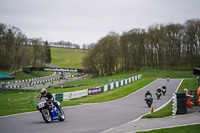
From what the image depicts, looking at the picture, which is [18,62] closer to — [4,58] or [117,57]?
[4,58]

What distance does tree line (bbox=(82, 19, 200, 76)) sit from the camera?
73.4 meters

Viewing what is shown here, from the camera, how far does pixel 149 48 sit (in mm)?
82125

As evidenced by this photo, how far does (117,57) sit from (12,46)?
3822cm

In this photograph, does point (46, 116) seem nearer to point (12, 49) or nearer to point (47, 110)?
point (47, 110)

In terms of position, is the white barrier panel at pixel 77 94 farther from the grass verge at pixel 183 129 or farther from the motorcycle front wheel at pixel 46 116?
the grass verge at pixel 183 129

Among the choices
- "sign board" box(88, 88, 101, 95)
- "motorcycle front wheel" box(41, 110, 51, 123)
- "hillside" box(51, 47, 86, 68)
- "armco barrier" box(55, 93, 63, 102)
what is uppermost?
"hillside" box(51, 47, 86, 68)

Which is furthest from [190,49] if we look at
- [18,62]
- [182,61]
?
[18,62]

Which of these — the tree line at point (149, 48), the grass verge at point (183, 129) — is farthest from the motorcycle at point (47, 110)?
the tree line at point (149, 48)

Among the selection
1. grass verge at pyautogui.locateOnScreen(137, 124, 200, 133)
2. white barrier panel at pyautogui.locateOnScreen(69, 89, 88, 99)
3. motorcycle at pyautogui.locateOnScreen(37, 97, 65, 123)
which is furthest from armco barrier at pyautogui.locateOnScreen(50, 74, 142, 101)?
grass verge at pyautogui.locateOnScreen(137, 124, 200, 133)

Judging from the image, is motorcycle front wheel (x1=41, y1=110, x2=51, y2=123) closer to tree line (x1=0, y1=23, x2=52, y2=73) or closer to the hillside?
tree line (x1=0, y1=23, x2=52, y2=73)

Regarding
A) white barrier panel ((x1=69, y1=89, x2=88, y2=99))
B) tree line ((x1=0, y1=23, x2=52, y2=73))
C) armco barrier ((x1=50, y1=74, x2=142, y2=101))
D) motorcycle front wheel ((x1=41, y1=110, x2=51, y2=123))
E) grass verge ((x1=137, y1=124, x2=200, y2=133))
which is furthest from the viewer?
tree line ((x1=0, y1=23, x2=52, y2=73))

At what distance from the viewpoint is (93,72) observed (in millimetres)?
80500

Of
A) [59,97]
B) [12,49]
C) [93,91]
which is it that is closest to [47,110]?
[59,97]

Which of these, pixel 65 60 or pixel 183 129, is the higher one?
pixel 65 60
